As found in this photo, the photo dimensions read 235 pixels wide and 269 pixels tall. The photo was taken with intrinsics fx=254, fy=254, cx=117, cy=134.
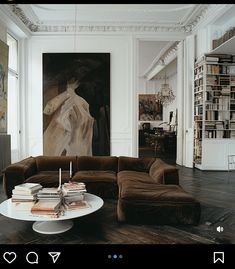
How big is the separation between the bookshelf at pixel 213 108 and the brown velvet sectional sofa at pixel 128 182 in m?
1.34

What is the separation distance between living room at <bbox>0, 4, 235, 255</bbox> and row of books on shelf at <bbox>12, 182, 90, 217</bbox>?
0.41ft

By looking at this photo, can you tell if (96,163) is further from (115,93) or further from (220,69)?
(220,69)

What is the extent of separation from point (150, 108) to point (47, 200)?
7.62m

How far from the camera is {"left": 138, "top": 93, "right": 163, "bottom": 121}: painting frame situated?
877 cm

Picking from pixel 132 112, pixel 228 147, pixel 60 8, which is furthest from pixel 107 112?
pixel 60 8

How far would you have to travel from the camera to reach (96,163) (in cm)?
282

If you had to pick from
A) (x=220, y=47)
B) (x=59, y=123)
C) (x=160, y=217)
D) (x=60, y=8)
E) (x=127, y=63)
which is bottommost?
(x=160, y=217)

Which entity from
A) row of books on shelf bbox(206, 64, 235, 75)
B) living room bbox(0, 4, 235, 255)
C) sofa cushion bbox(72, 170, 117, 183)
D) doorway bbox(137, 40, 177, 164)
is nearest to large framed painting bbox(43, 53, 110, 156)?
living room bbox(0, 4, 235, 255)

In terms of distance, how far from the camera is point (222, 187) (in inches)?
85.2
